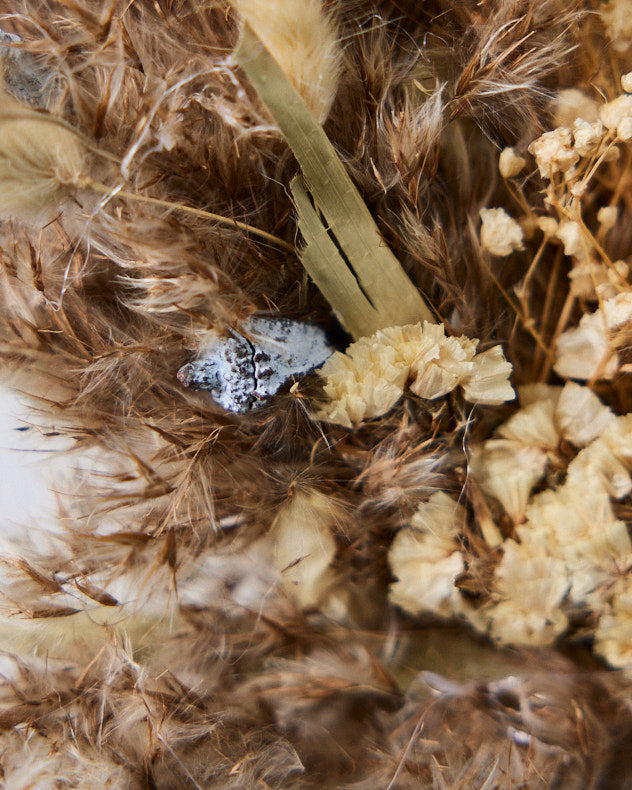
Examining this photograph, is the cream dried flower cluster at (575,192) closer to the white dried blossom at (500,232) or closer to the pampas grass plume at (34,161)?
the white dried blossom at (500,232)

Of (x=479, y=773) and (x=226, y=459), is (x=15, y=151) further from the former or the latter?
(x=479, y=773)

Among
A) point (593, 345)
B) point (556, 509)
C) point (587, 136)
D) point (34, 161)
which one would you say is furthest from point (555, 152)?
point (34, 161)

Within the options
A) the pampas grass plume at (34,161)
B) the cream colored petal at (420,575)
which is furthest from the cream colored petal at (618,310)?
the pampas grass plume at (34,161)

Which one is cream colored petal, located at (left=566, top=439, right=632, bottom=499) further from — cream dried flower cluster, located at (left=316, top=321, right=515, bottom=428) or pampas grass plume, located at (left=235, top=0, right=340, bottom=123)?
pampas grass plume, located at (left=235, top=0, right=340, bottom=123)

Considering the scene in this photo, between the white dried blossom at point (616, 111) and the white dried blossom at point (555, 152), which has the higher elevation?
the white dried blossom at point (616, 111)

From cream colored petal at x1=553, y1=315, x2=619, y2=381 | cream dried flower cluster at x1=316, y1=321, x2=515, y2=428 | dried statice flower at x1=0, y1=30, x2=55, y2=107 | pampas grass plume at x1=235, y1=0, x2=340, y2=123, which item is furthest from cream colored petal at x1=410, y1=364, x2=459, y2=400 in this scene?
dried statice flower at x1=0, y1=30, x2=55, y2=107

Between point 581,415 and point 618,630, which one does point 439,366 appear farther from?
point 618,630
